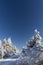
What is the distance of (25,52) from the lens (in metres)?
11.8

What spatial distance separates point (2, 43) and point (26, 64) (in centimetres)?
2017

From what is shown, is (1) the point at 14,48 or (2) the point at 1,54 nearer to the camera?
(2) the point at 1,54

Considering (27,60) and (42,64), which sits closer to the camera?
(42,64)

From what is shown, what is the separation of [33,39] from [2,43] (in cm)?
1141

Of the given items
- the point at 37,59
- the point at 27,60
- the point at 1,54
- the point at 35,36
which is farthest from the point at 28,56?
the point at 1,54

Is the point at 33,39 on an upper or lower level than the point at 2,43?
lower

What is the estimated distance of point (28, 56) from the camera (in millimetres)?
11164

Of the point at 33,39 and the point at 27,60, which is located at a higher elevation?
the point at 33,39

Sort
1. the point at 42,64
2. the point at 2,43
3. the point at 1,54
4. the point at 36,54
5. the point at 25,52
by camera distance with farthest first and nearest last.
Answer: the point at 2,43 < the point at 1,54 < the point at 25,52 < the point at 36,54 < the point at 42,64

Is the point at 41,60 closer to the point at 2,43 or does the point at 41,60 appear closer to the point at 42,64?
the point at 42,64

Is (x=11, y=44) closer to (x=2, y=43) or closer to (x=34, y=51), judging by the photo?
(x=2, y=43)

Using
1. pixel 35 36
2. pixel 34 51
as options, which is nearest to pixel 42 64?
pixel 34 51

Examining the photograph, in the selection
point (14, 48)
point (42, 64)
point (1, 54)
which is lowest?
point (42, 64)

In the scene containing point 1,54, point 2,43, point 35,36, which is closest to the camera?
point 35,36
